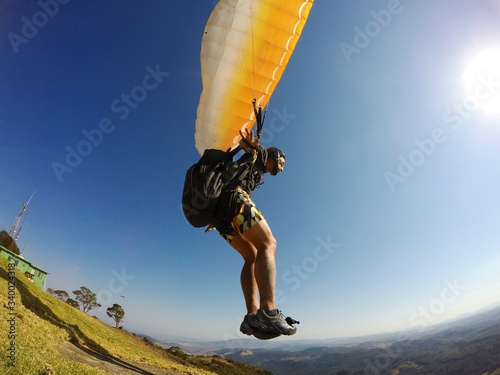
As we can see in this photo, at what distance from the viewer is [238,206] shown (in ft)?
11.8

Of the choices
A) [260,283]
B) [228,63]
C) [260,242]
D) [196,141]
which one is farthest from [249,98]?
[260,283]

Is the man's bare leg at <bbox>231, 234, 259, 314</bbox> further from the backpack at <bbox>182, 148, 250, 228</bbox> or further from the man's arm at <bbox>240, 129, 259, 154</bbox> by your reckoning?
the man's arm at <bbox>240, 129, 259, 154</bbox>

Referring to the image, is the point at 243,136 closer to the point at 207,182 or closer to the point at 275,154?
the point at 275,154

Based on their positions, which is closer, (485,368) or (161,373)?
(161,373)

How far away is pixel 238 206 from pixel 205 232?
5.17 feet

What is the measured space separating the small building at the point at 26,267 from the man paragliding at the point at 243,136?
31.1 metres

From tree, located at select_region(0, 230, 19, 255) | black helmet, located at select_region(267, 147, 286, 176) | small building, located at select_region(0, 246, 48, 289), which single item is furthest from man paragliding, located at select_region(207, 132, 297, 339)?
tree, located at select_region(0, 230, 19, 255)

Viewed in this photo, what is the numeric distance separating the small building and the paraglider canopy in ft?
102

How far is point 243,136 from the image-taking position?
389cm

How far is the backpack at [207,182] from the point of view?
3547mm

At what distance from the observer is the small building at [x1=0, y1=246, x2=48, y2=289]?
2616cm

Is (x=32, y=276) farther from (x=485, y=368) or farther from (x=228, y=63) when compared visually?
(x=485, y=368)

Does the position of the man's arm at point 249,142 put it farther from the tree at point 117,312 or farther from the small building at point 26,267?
the tree at point 117,312

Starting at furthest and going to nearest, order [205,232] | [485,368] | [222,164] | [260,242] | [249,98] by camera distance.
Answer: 1. [485,368]
2. [249,98]
3. [205,232]
4. [222,164]
5. [260,242]
